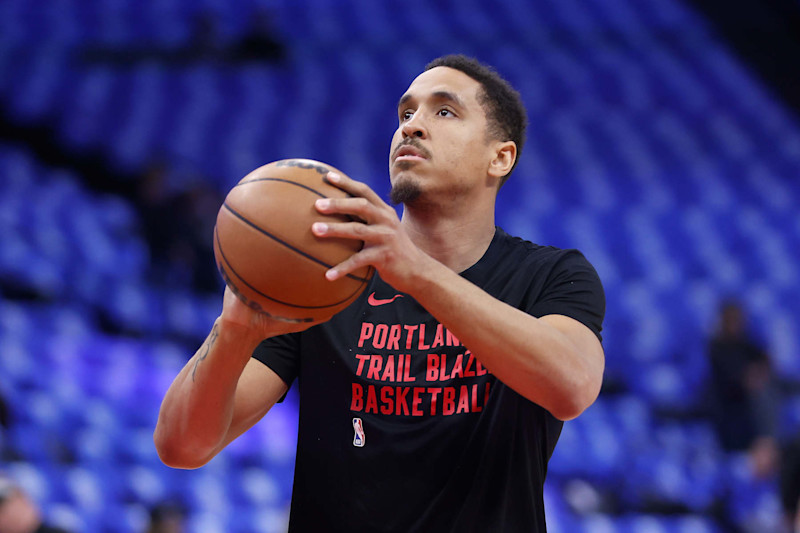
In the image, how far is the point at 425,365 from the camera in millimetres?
2320

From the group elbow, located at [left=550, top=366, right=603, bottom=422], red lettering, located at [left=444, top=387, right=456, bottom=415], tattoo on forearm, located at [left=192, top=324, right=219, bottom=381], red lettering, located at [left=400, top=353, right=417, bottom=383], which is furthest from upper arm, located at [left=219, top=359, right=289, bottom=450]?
elbow, located at [left=550, top=366, right=603, bottom=422]

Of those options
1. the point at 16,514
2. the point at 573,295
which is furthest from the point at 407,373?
the point at 16,514

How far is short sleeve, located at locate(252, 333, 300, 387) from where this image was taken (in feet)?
7.97

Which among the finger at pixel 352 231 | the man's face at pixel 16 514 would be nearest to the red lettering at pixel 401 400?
the finger at pixel 352 231

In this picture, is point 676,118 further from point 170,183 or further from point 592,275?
point 592,275

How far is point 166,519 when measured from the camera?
17.0 feet

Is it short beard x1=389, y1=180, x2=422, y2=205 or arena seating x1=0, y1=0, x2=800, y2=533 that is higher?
→ arena seating x1=0, y1=0, x2=800, y2=533

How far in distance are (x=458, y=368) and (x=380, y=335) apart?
0.84ft

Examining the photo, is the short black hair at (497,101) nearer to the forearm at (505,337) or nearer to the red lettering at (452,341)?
the red lettering at (452,341)

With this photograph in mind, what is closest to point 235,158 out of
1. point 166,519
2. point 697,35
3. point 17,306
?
point 17,306

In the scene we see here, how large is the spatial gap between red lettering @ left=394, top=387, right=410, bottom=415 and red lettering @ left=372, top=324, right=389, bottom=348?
0.51 ft

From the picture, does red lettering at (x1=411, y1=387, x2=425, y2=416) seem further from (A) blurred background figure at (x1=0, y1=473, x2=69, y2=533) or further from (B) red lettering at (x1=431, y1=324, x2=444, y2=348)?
(A) blurred background figure at (x1=0, y1=473, x2=69, y2=533)

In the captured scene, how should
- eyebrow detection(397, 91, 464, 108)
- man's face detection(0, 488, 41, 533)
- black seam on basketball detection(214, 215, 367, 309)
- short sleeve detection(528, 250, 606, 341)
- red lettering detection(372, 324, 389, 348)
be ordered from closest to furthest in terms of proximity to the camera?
black seam on basketball detection(214, 215, 367, 309) < short sleeve detection(528, 250, 606, 341) < red lettering detection(372, 324, 389, 348) < eyebrow detection(397, 91, 464, 108) < man's face detection(0, 488, 41, 533)

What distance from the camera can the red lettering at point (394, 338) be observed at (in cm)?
238
